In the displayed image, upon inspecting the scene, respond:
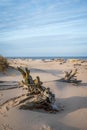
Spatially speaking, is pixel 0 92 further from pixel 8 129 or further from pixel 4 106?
pixel 8 129

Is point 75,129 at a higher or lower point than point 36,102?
lower

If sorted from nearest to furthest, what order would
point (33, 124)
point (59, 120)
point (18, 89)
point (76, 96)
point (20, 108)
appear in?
point (33, 124), point (59, 120), point (20, 108), point (76, 96), point (18, 89)

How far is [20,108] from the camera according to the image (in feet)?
19.0

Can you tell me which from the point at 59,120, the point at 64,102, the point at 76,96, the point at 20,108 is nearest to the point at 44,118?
the point at 59,120

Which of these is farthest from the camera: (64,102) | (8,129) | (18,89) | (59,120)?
(18,89)

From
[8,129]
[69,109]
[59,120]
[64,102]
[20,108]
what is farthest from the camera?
[64,102]

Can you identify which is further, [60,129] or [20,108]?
[20,108]

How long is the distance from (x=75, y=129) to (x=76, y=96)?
285 centimetres

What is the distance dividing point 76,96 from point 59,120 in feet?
8.36

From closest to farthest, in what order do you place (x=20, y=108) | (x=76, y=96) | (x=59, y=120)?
(x=59, y=120), (x=20, y=108), (x=76, y=96)

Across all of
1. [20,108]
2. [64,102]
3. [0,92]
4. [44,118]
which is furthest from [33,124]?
[0,92]

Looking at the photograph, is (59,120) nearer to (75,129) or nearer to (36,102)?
(75,129)

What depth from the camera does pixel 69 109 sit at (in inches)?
256

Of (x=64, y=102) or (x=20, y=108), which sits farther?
(x=64, y=102)
